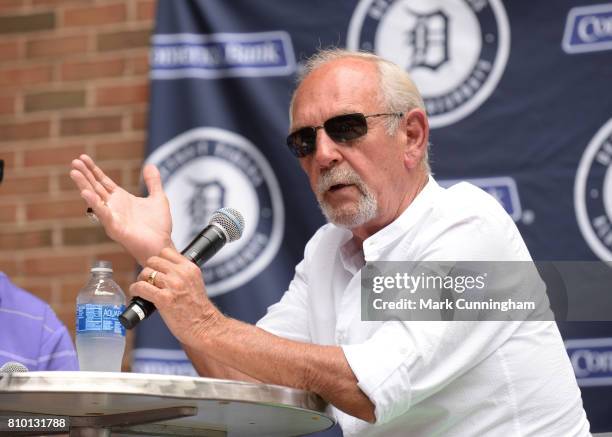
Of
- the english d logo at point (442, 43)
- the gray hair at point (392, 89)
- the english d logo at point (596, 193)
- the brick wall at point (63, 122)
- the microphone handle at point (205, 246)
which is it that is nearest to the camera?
the microphone handle at point (205, 246)

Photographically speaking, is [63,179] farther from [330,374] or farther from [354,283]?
[330,374]

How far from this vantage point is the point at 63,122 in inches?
168

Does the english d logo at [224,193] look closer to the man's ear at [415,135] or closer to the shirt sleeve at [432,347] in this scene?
the man's ear at [415,135]

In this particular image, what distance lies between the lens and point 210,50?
390cm

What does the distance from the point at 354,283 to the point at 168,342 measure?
121cm

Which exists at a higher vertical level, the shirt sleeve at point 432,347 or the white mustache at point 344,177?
the white mustache at point 344,177

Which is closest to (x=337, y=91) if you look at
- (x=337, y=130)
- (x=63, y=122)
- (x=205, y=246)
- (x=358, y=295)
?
(x=337, y=130)

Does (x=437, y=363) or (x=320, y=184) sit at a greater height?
(x=320, y=184)

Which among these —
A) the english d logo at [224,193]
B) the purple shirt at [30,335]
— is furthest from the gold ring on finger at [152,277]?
the english d logo at [224,193]

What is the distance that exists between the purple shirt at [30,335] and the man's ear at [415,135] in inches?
43.8

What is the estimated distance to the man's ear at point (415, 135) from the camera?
2949 millimetres

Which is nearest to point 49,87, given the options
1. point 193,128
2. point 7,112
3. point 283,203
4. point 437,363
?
point 7,112

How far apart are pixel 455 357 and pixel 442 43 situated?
1644mm

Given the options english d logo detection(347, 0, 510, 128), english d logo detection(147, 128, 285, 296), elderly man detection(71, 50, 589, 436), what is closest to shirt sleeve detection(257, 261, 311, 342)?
elderly man detection(71, 50, 589, 436)
